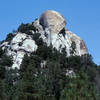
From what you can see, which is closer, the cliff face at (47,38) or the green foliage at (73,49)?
the cliff face at (47,38)

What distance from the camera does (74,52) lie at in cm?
7325

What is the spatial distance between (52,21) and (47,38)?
487cm

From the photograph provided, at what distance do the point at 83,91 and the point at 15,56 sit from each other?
149 feet

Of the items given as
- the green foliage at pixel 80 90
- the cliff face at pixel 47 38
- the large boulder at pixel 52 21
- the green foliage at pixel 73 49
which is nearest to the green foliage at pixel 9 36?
the cliff face at pixel 47 38

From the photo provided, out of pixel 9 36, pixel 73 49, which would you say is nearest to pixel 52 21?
pixel 73 49

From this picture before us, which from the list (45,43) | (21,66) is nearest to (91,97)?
(21,66)

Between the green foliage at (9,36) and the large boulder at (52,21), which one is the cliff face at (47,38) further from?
the green foliage at (9,36)

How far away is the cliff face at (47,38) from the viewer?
6738 cm

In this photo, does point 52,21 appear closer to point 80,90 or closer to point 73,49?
point 73,49

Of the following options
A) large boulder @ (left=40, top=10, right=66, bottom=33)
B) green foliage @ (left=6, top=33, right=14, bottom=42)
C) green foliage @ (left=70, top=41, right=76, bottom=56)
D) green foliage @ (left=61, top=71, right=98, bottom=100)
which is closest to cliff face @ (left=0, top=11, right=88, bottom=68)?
large boulder @ (left=40, top=10, right=66, bottom=33)

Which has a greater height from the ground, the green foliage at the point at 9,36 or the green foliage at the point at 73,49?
the green foliage at the point at 9,36

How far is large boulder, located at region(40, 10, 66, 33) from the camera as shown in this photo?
74688 millimetres

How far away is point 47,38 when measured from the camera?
73000 mm

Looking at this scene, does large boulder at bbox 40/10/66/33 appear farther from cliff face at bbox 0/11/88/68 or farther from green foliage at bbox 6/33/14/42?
green foliage at bbox 6/33/14/42
